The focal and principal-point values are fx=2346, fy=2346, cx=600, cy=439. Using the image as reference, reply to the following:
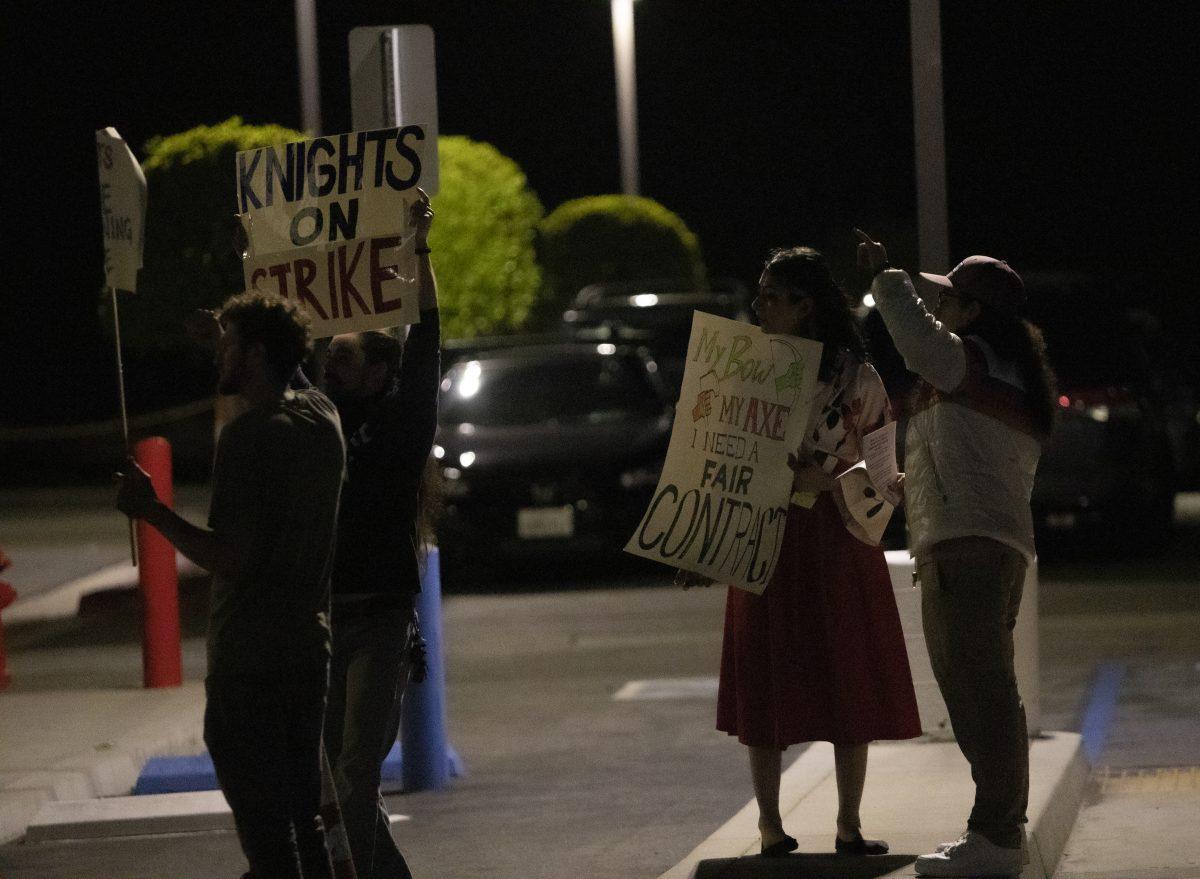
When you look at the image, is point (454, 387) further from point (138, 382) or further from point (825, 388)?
point (138, 382)

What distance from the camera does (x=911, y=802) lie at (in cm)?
744

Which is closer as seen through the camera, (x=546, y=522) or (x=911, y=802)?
(x=911, y=802)

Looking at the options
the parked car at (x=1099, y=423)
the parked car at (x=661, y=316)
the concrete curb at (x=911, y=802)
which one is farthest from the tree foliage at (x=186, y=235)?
the concrete curb at (x=911, y=802)

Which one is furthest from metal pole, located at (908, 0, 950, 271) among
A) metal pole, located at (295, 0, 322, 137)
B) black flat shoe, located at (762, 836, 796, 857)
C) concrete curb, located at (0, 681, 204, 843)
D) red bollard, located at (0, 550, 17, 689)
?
metal pole, located at (295, 0, 322, 137)

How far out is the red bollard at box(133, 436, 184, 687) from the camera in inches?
437

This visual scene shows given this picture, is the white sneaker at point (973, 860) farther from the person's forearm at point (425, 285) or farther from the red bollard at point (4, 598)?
the red bollard at point (4, 598)

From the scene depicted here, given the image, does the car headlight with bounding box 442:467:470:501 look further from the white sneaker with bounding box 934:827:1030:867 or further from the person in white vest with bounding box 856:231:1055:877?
the person in white vest with bounding box 856:231:1055:877

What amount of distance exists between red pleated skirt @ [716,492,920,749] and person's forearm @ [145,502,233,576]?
78.2 inches

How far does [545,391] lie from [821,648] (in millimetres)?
10779

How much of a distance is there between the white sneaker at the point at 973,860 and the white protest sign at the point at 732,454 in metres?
0.86

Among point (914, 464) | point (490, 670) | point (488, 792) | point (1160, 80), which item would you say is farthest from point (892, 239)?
point (914, 464)

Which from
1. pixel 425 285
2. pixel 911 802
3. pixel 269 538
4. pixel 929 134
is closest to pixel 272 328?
pixel 269 538

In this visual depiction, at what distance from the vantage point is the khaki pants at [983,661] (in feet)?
19.9

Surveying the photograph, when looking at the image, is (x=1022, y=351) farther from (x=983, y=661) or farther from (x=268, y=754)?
(x=268, y=754)
